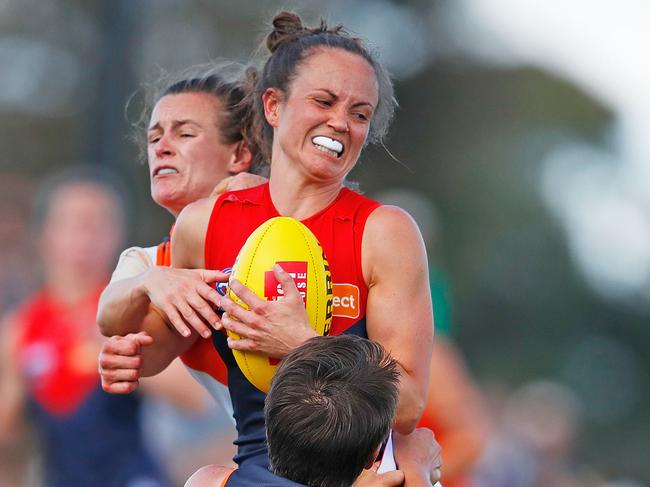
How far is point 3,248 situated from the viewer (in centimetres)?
976

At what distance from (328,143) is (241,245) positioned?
0.39 meters

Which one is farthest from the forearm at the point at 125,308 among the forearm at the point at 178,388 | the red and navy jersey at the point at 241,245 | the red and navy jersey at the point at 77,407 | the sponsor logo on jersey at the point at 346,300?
the red and navy jersey at the point at 77,407

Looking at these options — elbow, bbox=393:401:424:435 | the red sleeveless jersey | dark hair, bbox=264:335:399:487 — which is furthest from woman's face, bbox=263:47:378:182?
dark hair, bbox=264:335:399:487

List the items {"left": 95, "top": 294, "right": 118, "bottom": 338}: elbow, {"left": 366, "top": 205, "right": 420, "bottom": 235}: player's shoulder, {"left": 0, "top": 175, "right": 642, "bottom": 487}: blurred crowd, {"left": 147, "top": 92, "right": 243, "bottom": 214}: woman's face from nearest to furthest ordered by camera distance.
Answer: {"left": 366, "top": 205, "right": 420, "bottom": 235}: player's shoulder
{"left": 95, "top": 294, "right": 118, "bottom": 338}: elbow
{"left": 147, "top": 92, "right": 243, "bottom": 214}: woman's face
{"left": 0, "top": 175, "right": 642, "bottom": 487}: blurred crowd

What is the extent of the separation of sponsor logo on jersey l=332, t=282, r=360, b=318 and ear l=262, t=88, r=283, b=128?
58 cm

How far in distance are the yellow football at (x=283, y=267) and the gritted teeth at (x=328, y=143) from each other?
0.27 metres

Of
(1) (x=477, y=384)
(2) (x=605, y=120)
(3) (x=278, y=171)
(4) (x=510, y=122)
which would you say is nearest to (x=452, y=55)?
(4) (x=510, y=122)

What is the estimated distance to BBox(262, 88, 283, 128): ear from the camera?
A: 3.71 meters

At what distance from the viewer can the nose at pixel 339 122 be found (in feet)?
11.5

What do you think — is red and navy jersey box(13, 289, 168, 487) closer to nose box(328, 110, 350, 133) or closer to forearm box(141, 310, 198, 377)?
forearm box(141, 310, 198, 377)

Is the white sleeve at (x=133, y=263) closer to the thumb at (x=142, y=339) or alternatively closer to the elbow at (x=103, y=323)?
the elbow at (x=103, y=323)

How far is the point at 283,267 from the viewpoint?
3275mm

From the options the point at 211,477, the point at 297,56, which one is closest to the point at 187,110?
the point at 297,56

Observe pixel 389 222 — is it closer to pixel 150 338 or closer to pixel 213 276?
pixel 213 276
